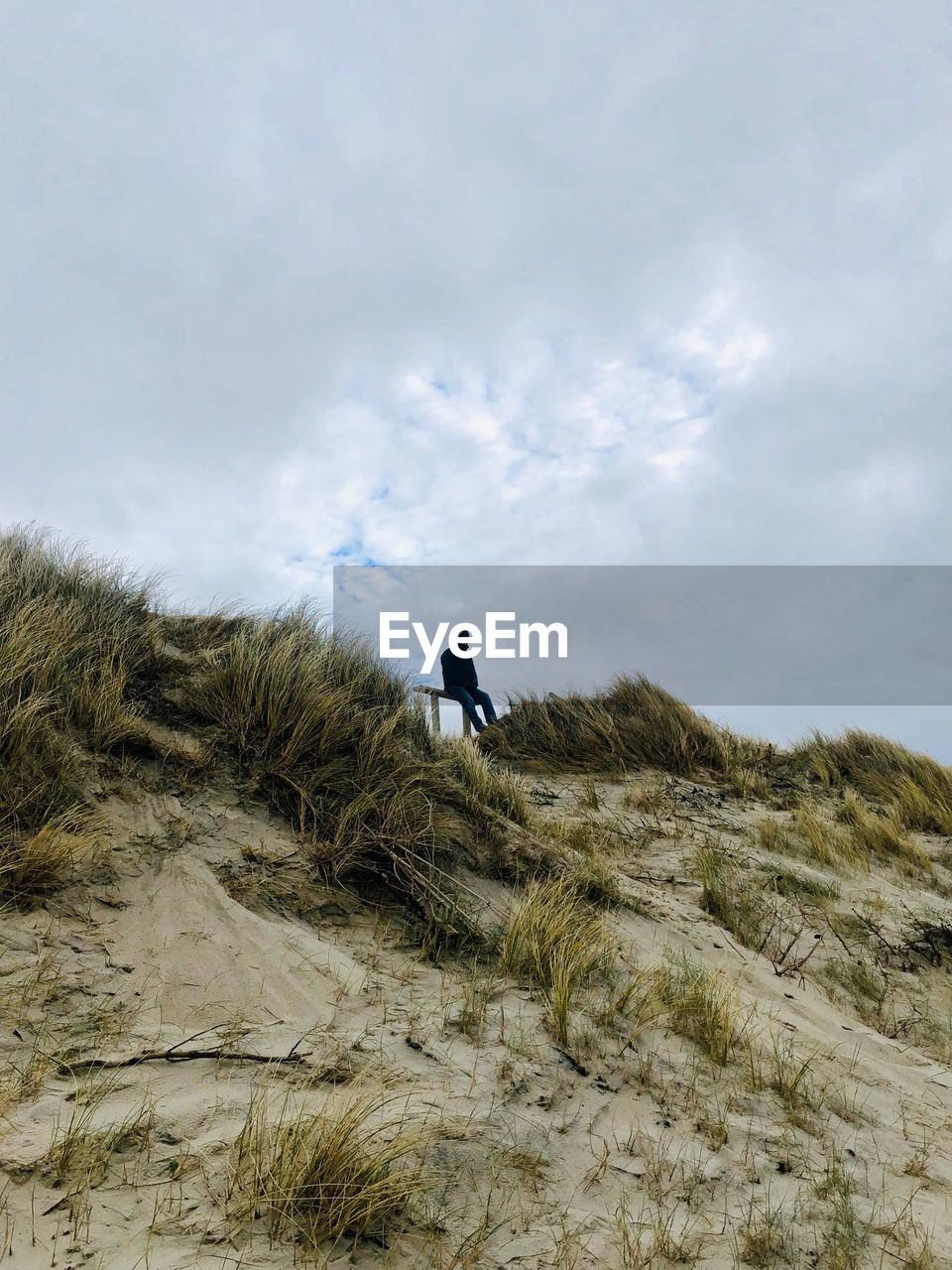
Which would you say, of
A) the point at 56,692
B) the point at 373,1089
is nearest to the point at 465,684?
the point at 56,692

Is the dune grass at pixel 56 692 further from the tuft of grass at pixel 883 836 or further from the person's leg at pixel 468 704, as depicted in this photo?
the tuft of grass at pixel 883 836

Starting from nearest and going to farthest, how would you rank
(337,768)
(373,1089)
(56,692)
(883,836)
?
(373,1089) → (56,692) → (337,768) → (883,836)

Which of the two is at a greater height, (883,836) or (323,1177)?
(883,836)

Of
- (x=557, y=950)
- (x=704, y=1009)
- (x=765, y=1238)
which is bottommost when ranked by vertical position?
(x=765, y=1238)

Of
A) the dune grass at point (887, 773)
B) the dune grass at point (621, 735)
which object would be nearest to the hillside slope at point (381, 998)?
the dune grass at point (887, 773)

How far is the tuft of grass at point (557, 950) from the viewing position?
11.9 feet

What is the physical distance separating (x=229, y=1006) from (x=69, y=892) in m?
1.04

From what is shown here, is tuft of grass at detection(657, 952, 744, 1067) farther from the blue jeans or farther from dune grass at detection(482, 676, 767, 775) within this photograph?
the blue jeans

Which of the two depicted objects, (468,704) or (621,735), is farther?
(468,704)

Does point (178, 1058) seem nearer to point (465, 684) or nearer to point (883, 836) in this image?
point (883, 836)

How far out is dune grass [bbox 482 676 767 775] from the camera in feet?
31.9

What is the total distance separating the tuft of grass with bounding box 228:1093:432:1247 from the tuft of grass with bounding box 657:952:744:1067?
176 centimetres

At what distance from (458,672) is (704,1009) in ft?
29.2

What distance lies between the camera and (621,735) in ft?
32.7
